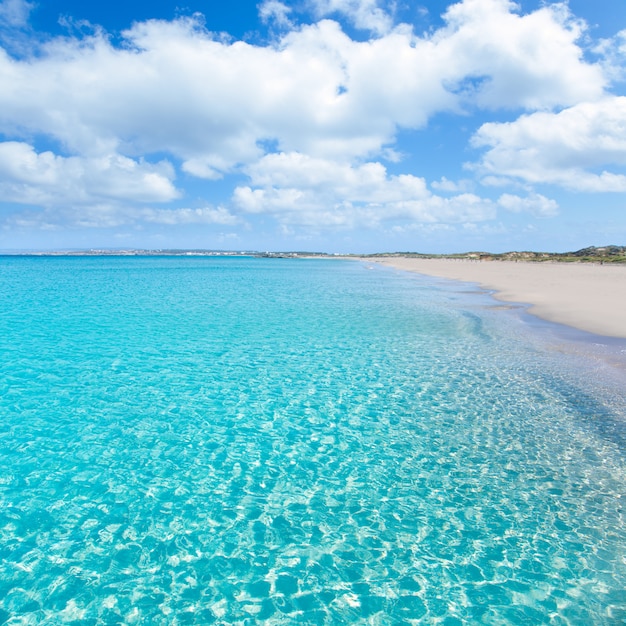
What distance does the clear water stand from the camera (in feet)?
18.6

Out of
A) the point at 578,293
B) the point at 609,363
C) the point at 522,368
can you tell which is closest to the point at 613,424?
the point at 522,368

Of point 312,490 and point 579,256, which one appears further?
point 579,256

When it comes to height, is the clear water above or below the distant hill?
below

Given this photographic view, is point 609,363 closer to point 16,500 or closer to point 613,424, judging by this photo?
point 613,424

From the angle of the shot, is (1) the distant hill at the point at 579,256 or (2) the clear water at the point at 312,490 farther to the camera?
(1) the distant hill at the point at 579,256

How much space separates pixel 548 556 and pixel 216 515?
5458 mm

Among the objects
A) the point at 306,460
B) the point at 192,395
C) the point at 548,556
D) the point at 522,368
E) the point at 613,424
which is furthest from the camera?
the point at 522,368

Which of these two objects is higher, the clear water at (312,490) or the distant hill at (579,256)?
the distant hill at (579,256)

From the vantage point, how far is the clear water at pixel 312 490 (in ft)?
18.6

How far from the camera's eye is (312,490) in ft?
26.7

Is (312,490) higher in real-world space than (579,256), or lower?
lower

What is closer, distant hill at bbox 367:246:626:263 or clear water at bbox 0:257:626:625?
clear water at bbox 0:257:626:625

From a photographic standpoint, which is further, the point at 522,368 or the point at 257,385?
the point at 522,368

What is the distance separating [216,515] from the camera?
7.37 meters
